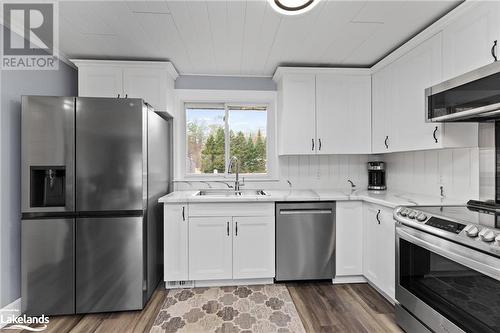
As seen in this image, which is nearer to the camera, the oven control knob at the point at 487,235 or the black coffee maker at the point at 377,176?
the oven control knob at the point at 487,235

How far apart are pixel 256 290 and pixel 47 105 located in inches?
96.1

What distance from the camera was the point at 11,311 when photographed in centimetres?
198

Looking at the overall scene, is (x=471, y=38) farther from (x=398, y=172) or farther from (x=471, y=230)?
(x=398, y=172)

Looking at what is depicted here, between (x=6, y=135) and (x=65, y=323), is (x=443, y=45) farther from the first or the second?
(x=65, y=323)

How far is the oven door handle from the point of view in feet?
3.89

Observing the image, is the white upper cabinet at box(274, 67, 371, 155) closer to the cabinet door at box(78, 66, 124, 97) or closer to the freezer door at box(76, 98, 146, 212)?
the freezer door at box(76, 98, 146, 212)

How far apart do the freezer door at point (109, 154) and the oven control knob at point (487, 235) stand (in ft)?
7.33

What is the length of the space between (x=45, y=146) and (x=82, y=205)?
1.80 ft

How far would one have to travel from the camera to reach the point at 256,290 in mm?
2479

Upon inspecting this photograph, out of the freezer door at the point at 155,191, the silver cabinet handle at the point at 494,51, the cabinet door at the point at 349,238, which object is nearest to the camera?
the silver cabinet handle at the point at 494,51

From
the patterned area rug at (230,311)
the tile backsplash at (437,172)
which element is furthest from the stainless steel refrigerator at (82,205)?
the tile backsplash at (437,172)

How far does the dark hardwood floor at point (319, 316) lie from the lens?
1923mm

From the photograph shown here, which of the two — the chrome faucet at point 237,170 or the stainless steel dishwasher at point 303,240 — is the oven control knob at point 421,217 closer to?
the stainless steel dishwasher at point 303,240
